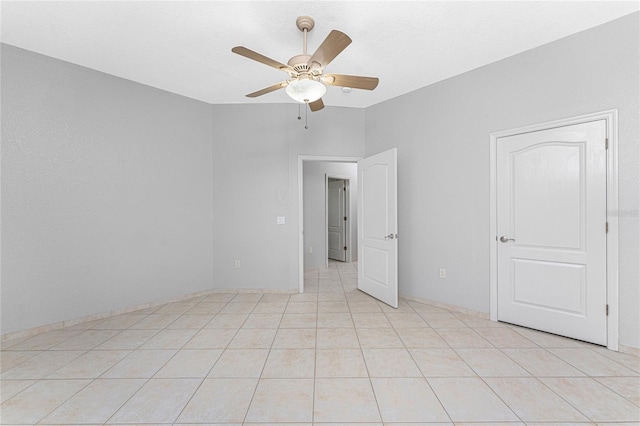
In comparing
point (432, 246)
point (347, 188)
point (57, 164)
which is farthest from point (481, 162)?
point (57, 164)

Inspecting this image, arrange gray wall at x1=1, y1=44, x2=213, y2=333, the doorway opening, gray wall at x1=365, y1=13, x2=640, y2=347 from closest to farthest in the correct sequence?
gray wall at x1=365, y1=13, x2=640, y2=347 → gray wall at x1=1, y1=44, x2=213, y2=333 → the doorway opening

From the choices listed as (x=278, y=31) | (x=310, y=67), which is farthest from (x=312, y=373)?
(x=278, y=31)

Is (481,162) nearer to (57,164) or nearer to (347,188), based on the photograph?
(347,188)

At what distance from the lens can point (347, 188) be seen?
6.55 meters

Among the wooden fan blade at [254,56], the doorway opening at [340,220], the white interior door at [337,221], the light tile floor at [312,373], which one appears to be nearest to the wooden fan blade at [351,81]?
the wooden fan blade at [254,56]

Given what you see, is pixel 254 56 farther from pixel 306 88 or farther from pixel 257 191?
pixel 257 191

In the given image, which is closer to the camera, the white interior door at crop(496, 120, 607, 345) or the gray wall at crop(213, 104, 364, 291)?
the white interior door at crop(496, 120, 607, 345)

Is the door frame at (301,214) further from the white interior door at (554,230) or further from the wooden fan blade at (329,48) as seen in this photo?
the white interior door at (554,230)

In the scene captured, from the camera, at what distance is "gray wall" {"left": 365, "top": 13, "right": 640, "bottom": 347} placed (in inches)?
89.9

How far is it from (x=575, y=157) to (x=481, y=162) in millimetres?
779

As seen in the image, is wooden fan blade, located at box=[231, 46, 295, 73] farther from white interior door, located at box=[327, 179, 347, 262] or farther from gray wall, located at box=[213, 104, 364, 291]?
white interior door, located at box=[327, 179, 347, 262]

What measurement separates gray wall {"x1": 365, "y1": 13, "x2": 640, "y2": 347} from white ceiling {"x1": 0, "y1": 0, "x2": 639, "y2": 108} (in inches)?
8.2

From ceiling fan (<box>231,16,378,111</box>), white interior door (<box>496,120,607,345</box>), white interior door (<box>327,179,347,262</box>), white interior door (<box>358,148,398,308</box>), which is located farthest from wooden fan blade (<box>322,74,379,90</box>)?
white interior door (<box>327,179,347,262</box>)

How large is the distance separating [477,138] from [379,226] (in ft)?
5.09
